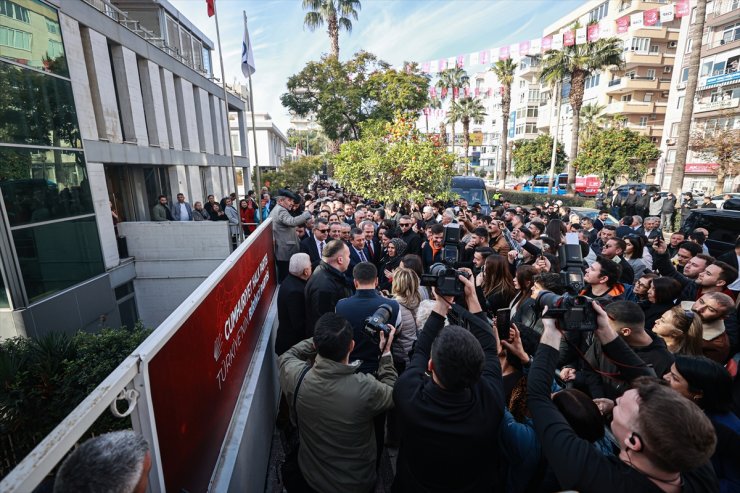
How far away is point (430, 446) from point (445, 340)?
552 mm

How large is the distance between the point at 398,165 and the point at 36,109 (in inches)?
318

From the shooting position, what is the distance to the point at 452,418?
5.98 ft

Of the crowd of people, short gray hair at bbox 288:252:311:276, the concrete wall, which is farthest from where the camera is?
the concrete wall

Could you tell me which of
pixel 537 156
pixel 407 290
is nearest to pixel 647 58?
pixel 537 156

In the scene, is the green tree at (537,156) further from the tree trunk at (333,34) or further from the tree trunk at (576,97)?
the tree trunk at (333,34)

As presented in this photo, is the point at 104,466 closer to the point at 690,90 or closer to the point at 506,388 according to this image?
the point at 506,388

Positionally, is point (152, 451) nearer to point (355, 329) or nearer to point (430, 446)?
point (430, 446)

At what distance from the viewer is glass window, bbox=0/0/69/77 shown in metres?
7.01

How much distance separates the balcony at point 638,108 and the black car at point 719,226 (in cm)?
3758

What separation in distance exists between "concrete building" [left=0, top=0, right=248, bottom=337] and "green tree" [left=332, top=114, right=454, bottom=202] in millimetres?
5668

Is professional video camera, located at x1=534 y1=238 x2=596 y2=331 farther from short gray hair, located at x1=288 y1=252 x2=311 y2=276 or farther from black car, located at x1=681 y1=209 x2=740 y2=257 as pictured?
black car, located at x1=681 y1=209 x2=740 y2=257

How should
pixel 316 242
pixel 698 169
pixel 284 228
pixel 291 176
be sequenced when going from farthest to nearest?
pixel 698 169 → pixel 291 176 → pixel 284 228 → pixel 316 242

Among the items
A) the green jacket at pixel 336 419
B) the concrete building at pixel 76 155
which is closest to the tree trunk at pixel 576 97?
the concrete building at pixel 76 155

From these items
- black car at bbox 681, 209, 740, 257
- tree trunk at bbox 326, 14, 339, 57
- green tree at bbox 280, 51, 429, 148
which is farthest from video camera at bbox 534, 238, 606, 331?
tree trunk at bbox 326, 14, 339, 57
